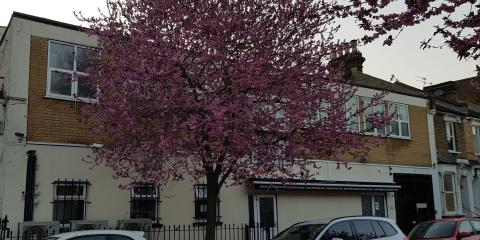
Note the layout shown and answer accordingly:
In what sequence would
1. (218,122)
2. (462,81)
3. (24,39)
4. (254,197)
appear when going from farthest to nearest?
(462,81), (254,197), (24,39), (218,122)

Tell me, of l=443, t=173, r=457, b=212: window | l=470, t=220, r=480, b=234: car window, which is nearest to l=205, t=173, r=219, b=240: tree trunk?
l=470, t=220, r=480, b=234: car window

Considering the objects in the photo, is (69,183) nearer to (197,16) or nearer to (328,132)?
(197,16)

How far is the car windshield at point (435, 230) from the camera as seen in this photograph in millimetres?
15297

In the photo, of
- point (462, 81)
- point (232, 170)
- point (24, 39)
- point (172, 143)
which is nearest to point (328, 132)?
point (232, 170)

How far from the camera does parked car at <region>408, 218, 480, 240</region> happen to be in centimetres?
1510

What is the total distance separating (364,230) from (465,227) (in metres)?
5.04

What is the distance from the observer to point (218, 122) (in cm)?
1142

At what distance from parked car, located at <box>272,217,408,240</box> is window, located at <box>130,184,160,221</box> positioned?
5.29 m

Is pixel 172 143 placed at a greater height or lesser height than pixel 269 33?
lesser

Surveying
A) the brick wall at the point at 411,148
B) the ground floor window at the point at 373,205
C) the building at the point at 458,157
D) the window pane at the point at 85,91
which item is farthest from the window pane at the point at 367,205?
the window pane at the point at 85,91

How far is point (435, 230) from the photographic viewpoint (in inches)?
615

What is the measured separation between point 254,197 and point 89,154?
6.04 meters

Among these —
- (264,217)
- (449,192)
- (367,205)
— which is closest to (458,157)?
(449,192)

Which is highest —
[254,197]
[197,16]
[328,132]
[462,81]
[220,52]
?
[462,81]
